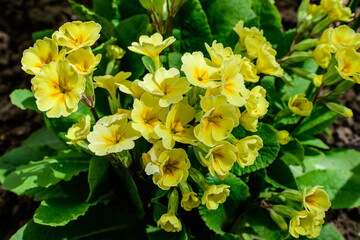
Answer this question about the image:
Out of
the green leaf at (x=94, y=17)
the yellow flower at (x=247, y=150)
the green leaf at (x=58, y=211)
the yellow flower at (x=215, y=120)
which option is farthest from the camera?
the green leaf at (x=94, y=17)

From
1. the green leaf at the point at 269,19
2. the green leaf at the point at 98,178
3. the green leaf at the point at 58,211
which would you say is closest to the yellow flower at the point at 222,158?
the green leaf at the point at 98,178

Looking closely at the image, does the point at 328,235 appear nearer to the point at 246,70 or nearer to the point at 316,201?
the point at 316,201

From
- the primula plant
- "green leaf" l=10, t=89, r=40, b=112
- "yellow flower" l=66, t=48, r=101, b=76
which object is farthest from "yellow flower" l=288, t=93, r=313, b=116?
"green leaf" l=10, t=89, r=40, b=112

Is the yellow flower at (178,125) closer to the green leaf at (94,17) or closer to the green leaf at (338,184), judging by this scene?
the green leaf at (94,17)

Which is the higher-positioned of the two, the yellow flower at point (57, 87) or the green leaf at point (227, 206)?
the yellow flower at point (57, 87)

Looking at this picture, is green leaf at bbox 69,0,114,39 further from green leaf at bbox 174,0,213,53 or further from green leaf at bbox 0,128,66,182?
green leaf at bbox 0,128,66,182
